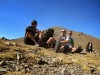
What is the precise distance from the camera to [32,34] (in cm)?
1380

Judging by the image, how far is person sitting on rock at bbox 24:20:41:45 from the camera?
13.6 m

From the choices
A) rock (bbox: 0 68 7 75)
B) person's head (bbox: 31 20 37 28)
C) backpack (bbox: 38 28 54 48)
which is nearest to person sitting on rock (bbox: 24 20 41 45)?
person's head (bbox: 31 20 37 28)

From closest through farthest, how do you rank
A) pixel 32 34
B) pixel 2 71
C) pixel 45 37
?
pixel 2 71 → pixel 45 37 → pixel 32 34

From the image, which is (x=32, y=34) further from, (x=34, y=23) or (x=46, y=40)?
(x=46, y=40)

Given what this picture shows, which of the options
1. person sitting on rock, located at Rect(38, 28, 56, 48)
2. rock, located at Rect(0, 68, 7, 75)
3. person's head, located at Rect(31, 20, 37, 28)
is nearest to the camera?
rock, located at Rect(0, 68, 7, 75)

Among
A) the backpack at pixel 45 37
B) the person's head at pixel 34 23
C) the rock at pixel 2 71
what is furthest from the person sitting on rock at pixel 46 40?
the rock at pixel 2 71

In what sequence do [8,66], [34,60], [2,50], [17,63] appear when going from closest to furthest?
[8,66]
[17,63]
[34,60]
[2,50]

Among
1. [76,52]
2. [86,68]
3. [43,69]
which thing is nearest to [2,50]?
[43,69]

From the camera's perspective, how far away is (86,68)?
7.91 metres

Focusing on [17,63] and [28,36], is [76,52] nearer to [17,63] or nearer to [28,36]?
[28,36]

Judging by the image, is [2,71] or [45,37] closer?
[2,71]

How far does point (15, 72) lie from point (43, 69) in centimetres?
100

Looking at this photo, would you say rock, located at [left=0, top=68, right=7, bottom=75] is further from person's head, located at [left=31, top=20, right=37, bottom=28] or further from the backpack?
person's head, located at [left=31, top=20, right=37, bottom=28]

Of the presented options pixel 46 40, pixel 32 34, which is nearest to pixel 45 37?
pixel 46 40
